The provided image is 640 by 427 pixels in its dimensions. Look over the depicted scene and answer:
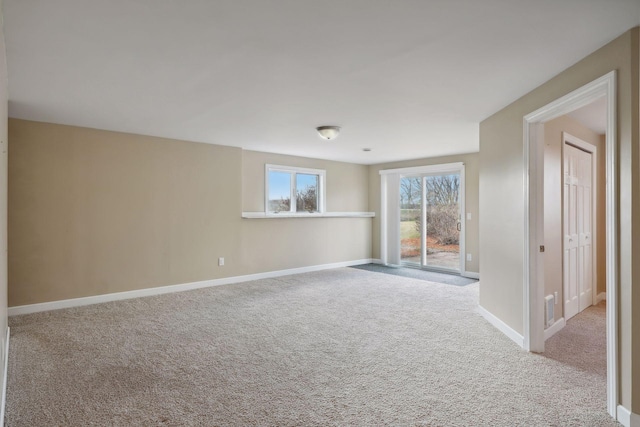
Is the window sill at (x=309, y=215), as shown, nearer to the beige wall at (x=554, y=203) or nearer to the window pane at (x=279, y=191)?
the window pane at (x=279, y=191)

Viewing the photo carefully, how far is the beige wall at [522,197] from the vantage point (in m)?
2.05

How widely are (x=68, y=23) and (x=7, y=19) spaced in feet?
0.98

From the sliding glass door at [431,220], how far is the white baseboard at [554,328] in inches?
120

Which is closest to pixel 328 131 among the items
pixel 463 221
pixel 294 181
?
pixel 294 181

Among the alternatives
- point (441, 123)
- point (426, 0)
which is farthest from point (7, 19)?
point (441, 123)

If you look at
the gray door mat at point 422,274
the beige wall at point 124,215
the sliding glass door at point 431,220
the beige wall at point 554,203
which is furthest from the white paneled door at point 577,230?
the beige wall at point 124,215

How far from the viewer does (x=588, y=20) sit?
197cm

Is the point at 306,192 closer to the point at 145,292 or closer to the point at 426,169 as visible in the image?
the point at 426,169

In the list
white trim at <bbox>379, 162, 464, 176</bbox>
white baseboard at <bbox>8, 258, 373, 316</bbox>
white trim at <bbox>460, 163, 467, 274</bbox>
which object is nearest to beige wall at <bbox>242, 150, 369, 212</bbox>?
white trim at <bbox>379, 162, 464, 176</bbox>

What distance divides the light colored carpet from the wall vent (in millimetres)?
515

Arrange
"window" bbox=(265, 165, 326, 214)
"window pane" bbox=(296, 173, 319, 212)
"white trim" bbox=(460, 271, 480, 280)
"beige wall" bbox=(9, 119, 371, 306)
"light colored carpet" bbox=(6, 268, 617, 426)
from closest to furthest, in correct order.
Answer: "light colored carpet" bbox=(6, 268, 617, 426) < "beige wall" bbox=(9, 119, 371, 306) < "white trim" bbox=(460, 271, 480, 280) < "window" bbox=(265, 165, 326, 214) < "window pane" bbox=(296, 173, 319, 212)

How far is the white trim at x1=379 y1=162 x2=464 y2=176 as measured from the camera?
22.7 feet

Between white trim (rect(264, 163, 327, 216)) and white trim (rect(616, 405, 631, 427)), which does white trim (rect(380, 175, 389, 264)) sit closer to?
A: white trim (rect(264, 163, 327, 216))

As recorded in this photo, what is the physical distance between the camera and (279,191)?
6.90 m
